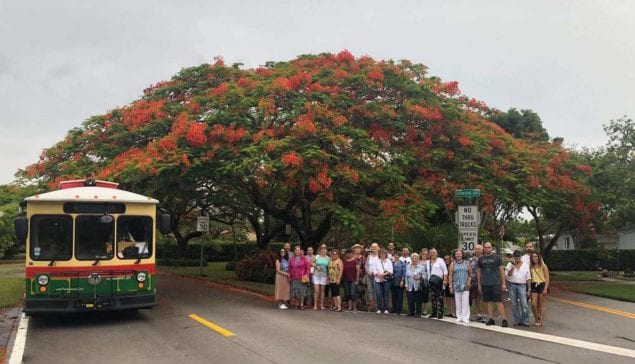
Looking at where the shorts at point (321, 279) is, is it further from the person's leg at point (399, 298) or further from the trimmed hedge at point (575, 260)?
the trimmed hedge at point (575, 260)

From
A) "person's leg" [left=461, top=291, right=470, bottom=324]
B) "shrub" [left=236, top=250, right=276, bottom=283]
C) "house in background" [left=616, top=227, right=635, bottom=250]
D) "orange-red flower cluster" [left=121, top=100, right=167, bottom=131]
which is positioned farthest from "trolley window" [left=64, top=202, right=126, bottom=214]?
"house in background" [left=616, top=227, right=635, bottom=250]

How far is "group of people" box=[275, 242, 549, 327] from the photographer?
485 inches

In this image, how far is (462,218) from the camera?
46.8ft

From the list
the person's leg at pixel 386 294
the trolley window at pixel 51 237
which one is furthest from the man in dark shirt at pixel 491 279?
the trolley window at pixel 51 237

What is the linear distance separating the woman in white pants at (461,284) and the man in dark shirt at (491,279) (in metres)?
0.28

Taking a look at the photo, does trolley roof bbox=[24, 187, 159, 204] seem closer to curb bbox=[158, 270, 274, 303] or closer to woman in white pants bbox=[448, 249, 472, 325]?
curb bbox=[158, 270, 274, 303]

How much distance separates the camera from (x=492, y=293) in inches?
484

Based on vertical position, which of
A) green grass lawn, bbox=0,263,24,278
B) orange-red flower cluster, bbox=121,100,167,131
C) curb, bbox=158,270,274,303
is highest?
orange-red flower cluster, bbox=121,100,167,131

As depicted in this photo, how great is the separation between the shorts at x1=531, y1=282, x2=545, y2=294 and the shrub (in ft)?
40.0

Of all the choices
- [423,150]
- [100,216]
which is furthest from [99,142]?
[423,150]

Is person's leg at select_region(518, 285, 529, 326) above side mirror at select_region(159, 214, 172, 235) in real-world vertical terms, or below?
below

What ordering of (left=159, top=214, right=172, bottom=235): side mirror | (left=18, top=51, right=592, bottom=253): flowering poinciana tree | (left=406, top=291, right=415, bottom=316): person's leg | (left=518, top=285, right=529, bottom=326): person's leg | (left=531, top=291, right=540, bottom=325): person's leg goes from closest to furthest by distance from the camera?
(left=518, top=285, right=529, bottom=326): person's leg < (left=159, top=214, right=172, bottom=235): side mirror < (left=531, top=291, right=540, bottom=325): person's leg < (left=406, top=291, right=415, bottom=316): person's leg < (left=18, top=51, right=592, bottom=253): flowering poinciana tree

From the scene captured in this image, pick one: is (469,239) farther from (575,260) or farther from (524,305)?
(575,260)

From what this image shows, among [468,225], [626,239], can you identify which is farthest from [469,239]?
[626,239]
